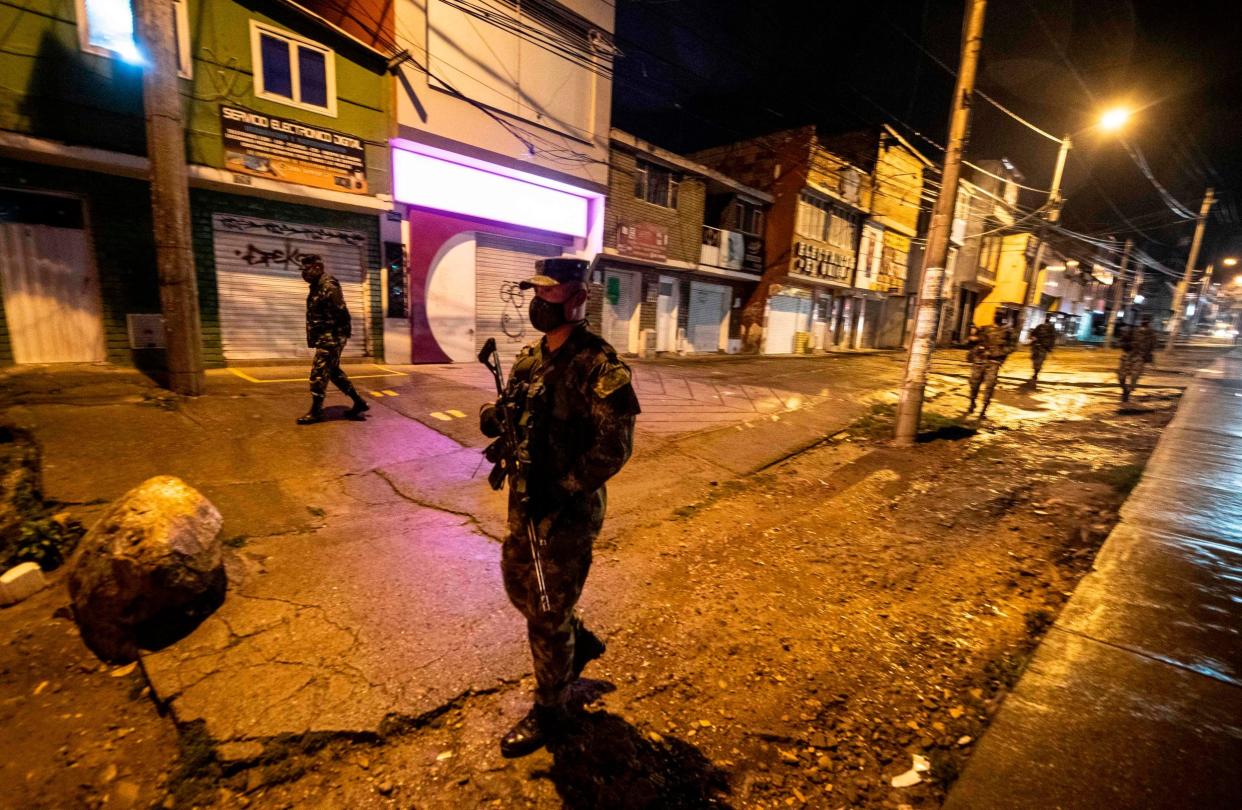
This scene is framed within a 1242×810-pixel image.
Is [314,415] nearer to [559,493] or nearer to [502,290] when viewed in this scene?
[559,493]

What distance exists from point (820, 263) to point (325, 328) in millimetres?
21277

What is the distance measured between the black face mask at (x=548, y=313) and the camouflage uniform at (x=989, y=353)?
9.81m

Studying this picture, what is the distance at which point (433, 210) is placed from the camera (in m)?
11.4

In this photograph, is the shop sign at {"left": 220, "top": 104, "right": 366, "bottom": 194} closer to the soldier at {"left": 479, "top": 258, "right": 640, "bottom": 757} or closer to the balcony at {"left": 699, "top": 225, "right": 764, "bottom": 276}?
the soldier at {"left": 479, "top": 258, "right": 640, "bottom": 757}

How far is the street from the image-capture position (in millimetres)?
2117

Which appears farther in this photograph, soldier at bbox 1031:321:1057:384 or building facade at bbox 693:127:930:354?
building facade at bbox 693:127:930:354

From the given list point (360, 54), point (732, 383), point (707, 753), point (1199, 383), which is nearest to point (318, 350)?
point (707, 753)

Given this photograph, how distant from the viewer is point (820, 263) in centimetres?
2242

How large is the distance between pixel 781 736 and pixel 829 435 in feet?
20.2

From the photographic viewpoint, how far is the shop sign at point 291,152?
8.74 metres

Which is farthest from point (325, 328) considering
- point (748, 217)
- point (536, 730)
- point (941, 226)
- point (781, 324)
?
point (781, 324)

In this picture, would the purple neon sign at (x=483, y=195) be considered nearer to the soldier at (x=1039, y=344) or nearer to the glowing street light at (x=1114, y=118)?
the soldier at (x=1039, y=344)

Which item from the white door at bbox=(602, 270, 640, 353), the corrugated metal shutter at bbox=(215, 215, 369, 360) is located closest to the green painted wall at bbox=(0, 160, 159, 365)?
the corrugated metal shutter at bbox=(215, 215, 369, 360)

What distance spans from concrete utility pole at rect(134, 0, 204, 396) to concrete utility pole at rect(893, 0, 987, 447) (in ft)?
31.6
